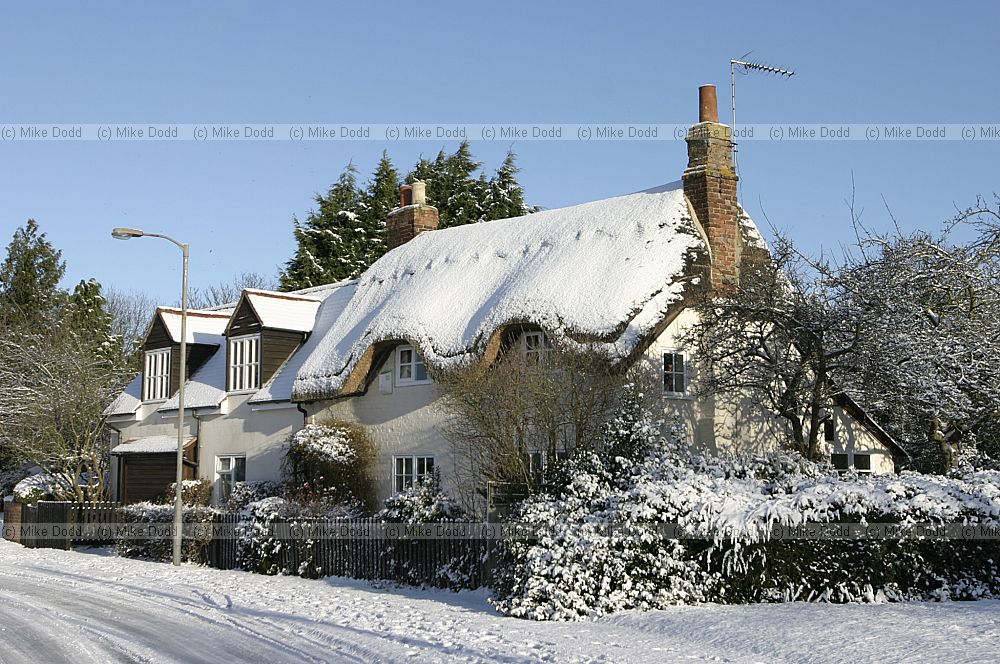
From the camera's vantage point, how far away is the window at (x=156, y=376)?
107ft

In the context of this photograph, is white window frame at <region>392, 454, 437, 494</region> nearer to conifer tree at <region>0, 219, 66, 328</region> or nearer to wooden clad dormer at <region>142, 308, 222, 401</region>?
wooden clad dormer at <region>142, 308, 222, 401</region>

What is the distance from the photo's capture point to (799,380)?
19859 mm

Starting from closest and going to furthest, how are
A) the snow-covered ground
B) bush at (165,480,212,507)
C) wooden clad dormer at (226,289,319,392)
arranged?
the snow-covered ground
bush at (165,480,212,507)
wooden clad dormer at (226,289,319,392)

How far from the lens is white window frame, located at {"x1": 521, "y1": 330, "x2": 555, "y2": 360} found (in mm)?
19938

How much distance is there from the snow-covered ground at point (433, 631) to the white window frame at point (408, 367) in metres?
7.21

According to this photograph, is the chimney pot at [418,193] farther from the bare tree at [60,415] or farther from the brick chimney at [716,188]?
the bare tree at [60,415]

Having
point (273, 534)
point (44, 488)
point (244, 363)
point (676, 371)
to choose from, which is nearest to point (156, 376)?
point (44, 488)

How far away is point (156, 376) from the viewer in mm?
33062

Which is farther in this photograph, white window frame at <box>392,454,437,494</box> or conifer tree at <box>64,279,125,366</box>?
conifer tree at <box>64,279,125,366</box>

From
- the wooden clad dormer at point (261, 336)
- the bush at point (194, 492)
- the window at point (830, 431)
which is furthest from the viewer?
the wooden clad dormer at point (261, 336)

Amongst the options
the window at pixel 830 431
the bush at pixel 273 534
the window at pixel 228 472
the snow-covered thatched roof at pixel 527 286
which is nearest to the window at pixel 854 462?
the window at pixel 830 431

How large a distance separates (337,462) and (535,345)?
5.89m

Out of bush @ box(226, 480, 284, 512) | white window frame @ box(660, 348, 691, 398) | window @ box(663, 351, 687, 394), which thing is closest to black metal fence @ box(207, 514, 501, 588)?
bush @ box(226, 480, 284, 512)

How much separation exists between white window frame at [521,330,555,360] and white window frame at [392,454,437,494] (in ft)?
12.0
